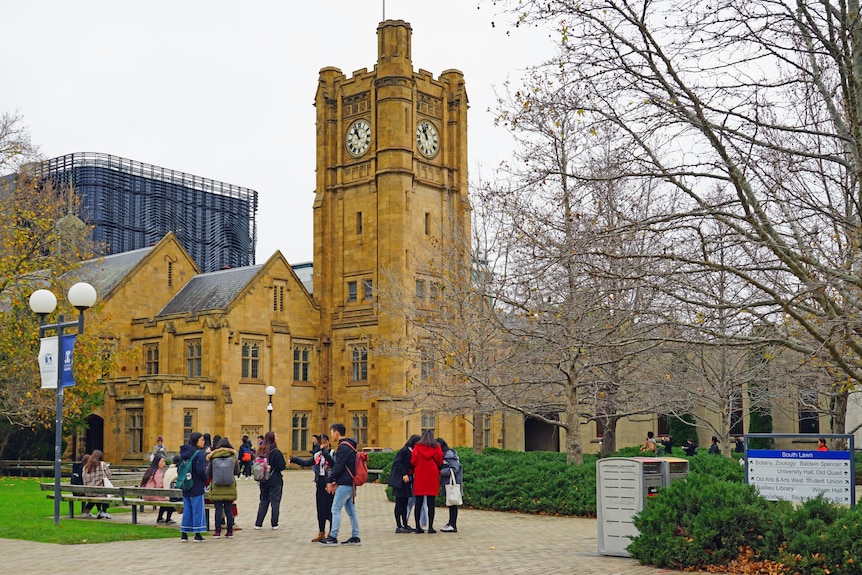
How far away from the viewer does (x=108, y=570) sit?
13086mm

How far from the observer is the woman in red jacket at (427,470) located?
58.4 ft

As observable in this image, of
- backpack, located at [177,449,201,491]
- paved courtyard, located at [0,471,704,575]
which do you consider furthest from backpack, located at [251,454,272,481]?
backpack, located at [177,449,201,491]

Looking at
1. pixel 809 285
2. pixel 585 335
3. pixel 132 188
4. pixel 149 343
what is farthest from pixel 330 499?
pixel 132 188

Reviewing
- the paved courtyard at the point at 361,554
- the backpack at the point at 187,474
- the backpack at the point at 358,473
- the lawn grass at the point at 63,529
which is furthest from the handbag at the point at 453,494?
the lawn grass at the point at 63,529

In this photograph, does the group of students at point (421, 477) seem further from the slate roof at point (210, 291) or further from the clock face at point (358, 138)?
the clock face at point (358, 138)

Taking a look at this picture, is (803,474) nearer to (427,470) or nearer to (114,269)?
(427,470)

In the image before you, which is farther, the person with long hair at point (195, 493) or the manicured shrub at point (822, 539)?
the person with long hair at point (195, 493)

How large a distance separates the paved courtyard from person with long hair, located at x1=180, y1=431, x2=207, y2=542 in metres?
0.29

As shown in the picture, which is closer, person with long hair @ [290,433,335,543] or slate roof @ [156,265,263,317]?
person with long hair @ [290,433,335,543]

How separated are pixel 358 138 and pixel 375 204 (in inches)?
176

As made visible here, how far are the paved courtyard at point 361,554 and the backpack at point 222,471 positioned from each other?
0.97 meters

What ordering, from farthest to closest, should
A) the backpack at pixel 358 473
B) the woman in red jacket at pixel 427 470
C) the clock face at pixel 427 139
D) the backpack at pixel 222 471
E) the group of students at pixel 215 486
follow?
the clock face at pixel 427 139, the woman in red jacket at pixel 427 470, the backpack at pixel 222 471, the group of students at pixel 215 486, the backpack at pixel 358 473

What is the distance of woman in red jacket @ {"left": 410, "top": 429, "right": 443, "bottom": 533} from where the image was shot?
701 inches

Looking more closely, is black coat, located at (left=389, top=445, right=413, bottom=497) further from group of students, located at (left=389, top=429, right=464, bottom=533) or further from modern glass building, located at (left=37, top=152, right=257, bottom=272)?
modern glass building, located at (left=37, top=152, right=257, bottom=272)
